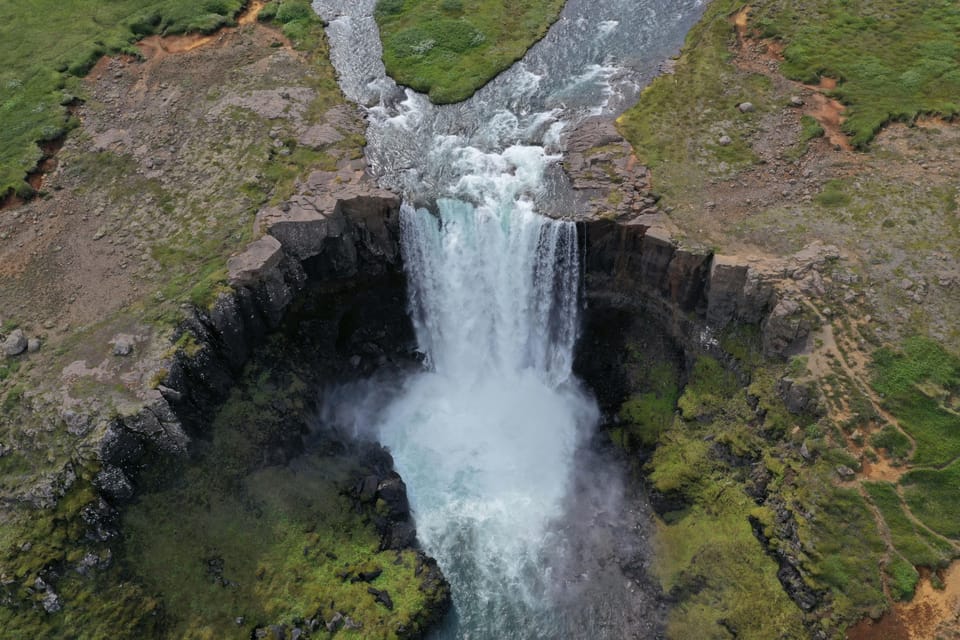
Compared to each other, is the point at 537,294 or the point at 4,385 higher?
the point at 4,385

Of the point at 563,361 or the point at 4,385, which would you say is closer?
the point at 4,385

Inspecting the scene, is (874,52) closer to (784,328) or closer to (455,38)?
(784,328)

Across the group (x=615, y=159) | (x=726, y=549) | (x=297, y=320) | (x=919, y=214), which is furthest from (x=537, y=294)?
(x=919, y=214)

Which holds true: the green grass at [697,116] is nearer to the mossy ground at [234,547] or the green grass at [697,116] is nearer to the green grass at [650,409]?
the green grass at [650,409]

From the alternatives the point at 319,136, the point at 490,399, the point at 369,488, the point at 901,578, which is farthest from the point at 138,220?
the point at 901,578

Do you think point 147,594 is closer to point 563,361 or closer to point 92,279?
point 92,279

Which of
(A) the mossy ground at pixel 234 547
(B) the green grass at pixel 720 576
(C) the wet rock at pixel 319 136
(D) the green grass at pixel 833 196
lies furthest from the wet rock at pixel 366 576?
(D) the green grass at pixel 833 196
